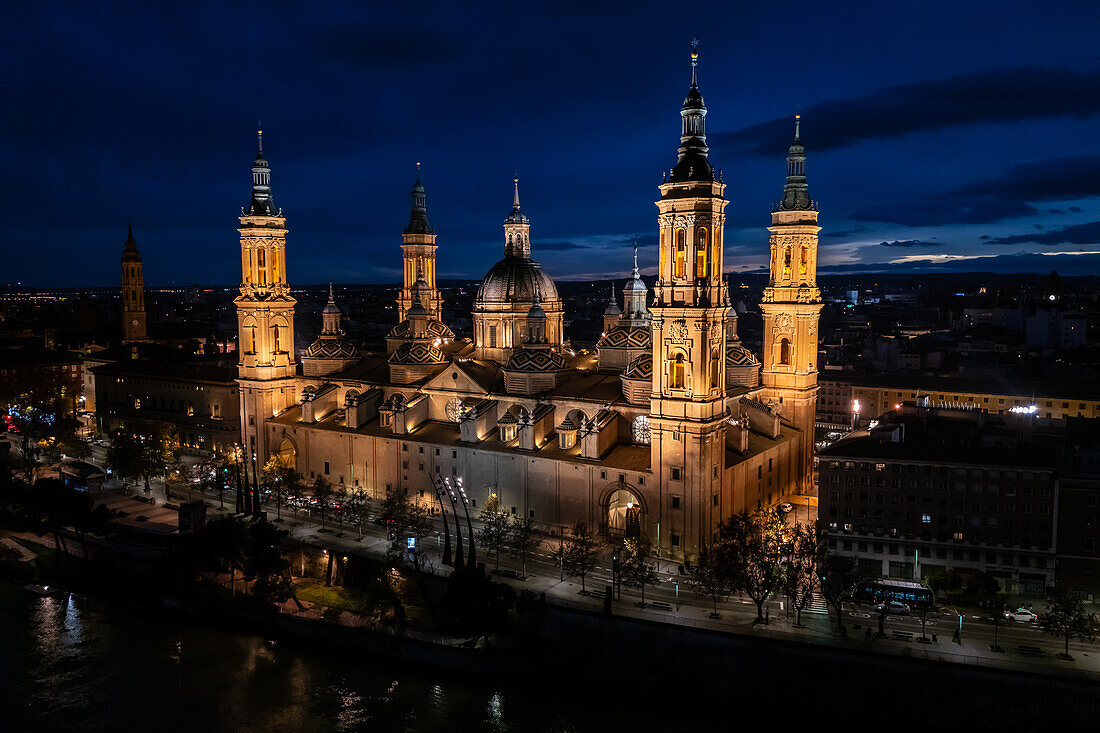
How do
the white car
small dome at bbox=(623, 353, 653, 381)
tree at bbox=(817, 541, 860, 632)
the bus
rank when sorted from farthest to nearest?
1. small dome at bbox=(623, 353, 653, 381)
2. the bus
3. the white car
4. tree at bbox=(817, 541, 860, 632)

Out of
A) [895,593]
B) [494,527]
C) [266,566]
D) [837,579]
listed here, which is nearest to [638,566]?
[837,579]

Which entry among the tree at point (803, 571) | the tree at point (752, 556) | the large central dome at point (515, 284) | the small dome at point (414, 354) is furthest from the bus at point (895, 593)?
the small dome at point (414, 354)

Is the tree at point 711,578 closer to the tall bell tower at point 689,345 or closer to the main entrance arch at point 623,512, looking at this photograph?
the tall bell tower at point 689,345

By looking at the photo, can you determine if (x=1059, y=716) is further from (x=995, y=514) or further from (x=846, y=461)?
(x=846, y=461)

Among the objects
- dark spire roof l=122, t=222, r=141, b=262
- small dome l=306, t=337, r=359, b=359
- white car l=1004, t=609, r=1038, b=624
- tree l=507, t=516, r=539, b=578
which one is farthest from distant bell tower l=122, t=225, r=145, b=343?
white car l=1004, t=609, r=1038, b=624

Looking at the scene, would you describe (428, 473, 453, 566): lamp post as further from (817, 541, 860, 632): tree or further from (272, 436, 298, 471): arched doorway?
(817, 541, 860, 632): tree

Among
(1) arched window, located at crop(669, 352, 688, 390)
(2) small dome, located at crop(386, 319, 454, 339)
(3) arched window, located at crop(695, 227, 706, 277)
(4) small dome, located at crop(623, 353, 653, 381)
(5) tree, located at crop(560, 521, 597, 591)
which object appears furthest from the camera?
(2) small dome, located at crop(386, 319, 454, 339)
